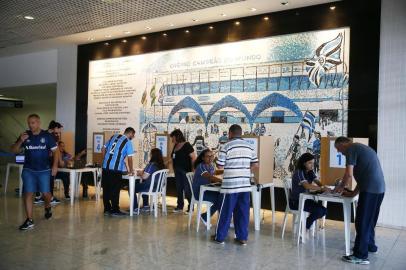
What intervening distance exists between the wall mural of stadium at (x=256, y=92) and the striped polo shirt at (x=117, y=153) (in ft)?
6.60

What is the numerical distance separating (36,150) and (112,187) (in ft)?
4.54

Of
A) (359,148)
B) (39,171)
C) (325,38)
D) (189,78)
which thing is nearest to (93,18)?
(189,78)

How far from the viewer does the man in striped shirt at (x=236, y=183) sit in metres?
4.54

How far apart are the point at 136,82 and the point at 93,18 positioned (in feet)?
7.96

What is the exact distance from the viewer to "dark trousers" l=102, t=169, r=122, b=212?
6113mm

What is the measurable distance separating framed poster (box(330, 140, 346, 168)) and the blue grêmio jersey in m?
3.77

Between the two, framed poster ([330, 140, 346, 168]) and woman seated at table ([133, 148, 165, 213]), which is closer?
framed poster ([330, 140, 346, 168])

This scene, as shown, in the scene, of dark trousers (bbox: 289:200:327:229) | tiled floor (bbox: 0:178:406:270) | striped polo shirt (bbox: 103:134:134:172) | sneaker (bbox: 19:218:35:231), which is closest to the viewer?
tiled floor (bbox: 0:178:406:270)

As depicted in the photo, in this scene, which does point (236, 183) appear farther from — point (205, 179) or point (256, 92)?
point (256, 92)

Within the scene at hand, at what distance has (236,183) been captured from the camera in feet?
14.9

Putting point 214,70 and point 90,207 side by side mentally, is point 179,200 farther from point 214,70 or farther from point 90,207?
point 214,70

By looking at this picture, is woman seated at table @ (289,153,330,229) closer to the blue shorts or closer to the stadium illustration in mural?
the stadium illustration in mural

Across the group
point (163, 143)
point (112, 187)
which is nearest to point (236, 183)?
point (112, 187)

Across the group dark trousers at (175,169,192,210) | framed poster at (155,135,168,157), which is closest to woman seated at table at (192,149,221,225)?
dark trousers at (175,169,192,210)
